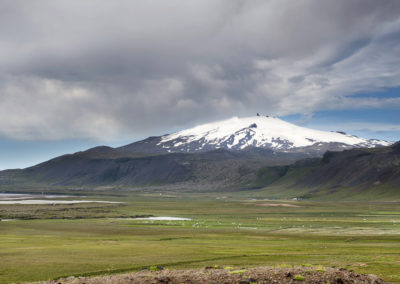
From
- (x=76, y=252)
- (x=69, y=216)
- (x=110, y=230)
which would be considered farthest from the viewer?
(x=69, y=216)

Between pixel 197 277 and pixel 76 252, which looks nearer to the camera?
pixel 197 277

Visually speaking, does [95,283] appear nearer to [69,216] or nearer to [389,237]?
[389,237]

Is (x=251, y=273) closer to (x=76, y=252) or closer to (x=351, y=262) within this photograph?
(x=351, y=262)

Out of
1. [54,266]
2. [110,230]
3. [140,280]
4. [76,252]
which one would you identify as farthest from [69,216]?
[140,280]

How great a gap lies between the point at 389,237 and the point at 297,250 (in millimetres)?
32153

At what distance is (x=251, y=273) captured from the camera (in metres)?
33.1

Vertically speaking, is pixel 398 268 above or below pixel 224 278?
below

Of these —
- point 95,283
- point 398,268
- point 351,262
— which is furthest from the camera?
point 351,262

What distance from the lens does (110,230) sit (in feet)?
362

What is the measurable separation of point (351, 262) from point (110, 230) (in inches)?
2783

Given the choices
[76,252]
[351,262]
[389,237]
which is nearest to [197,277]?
[351,262]

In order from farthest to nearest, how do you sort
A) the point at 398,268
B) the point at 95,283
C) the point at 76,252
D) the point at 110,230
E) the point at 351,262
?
the point at 110,230
the point at 76,252
the point at 351,262
the point at 398,268
the point at 95,283

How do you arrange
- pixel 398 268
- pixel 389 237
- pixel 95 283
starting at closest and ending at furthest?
pixel 95 283 < pixel 398 268 < pixel 389 237

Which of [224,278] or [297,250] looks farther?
[297,250]
